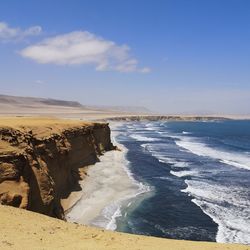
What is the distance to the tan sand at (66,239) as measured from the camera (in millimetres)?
14766

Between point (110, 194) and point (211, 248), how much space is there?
2035 centimetres

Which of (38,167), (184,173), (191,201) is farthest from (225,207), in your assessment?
Result: (38,167)

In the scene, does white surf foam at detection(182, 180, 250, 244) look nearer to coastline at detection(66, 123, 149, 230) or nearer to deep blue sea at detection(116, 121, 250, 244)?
deep blue sea at detection(116, 121, 250, 244)

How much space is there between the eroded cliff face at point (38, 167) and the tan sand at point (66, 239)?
454cm

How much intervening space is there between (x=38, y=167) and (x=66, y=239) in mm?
10819

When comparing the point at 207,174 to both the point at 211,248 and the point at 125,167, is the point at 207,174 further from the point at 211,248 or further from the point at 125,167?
the point at 211,248

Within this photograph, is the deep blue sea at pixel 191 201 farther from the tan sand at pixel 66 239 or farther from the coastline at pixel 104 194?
the tan sand at pixel 66 239

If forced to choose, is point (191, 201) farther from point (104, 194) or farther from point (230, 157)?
point (230, 157)

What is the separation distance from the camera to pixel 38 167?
2564 cm

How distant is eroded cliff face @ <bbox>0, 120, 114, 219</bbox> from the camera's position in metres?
22.1

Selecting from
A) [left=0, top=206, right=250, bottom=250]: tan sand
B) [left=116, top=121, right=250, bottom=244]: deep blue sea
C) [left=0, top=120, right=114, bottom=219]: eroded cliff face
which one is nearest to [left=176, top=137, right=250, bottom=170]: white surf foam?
[left=116, top=121, right=250, bottom=244]: deep blue sea

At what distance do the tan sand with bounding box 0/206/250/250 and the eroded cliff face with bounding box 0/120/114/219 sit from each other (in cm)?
454

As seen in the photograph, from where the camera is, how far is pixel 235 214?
98.6 ft

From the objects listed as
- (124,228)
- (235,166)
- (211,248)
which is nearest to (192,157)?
(235,166)
